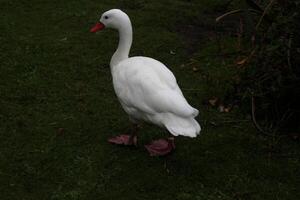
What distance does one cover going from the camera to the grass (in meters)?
4.85

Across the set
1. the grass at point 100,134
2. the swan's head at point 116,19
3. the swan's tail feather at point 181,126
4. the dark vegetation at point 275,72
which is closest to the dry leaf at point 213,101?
the grass at point 100,134

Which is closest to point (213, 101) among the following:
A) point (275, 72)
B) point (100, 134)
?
point (275, 72)

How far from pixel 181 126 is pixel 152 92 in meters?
0.43

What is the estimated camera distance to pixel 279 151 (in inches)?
217

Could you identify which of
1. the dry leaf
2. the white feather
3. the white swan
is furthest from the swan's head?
the dry leaf

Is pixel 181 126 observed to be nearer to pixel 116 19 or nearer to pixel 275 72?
pixel 275 72

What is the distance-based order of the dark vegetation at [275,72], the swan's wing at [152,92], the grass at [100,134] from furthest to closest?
the dark vegetation at [275,72], the grass at [100,134], the swan's wing at [152,92]

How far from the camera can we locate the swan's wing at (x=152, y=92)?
182 inches

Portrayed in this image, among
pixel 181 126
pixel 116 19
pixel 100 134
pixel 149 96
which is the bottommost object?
pixel 100 134

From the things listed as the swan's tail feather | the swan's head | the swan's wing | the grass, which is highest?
the swan's head

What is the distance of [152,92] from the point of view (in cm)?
478

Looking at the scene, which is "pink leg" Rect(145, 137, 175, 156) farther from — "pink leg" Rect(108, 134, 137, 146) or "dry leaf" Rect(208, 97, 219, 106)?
"dry leaf" Rect(208, 97, 219, 106)

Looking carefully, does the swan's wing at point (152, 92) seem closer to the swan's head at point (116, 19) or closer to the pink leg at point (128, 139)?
the pink leg at point (128, 139)

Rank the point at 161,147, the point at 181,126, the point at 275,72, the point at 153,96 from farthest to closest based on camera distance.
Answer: the point at 275,72 < the point at 161,147 < the point at 153,96 < the point at 181,126
